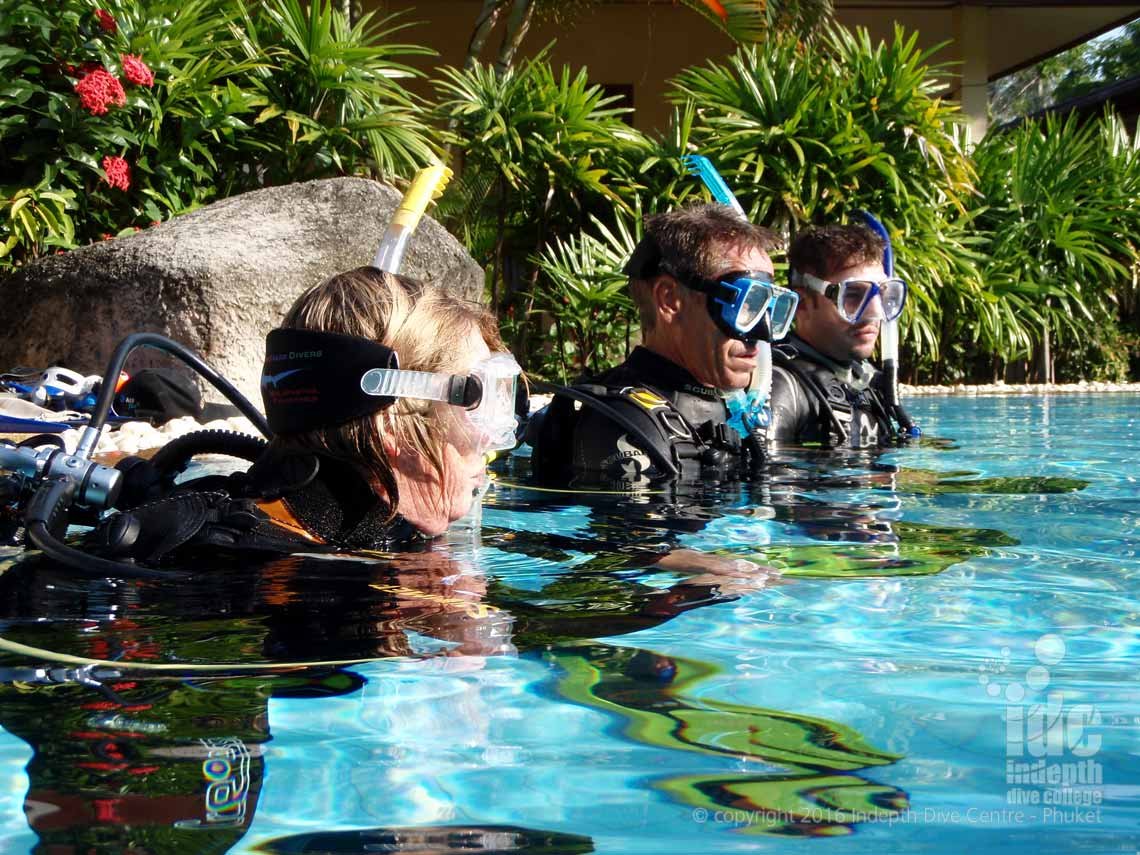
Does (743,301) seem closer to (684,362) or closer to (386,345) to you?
(684,362)

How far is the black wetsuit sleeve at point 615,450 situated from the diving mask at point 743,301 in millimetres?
468

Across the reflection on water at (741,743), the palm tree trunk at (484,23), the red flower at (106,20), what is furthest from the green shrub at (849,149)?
the reflection on water at (741,743)

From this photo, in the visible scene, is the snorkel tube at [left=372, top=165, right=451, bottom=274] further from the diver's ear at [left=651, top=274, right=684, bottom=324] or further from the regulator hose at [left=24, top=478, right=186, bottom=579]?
the diver's ear at [left=651, top=274, right=684, bottom=324]

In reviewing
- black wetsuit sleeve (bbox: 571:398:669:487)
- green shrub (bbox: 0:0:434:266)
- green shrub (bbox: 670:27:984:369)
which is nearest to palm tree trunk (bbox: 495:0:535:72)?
green shrub (bbox: 0:0:434:266)

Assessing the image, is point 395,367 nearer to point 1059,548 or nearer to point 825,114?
point 1059,548

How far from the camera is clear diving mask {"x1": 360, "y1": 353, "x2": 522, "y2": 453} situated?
2398 mm

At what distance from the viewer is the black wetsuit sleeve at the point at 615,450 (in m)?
4.08

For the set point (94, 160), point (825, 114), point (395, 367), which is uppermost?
point (825, 114)

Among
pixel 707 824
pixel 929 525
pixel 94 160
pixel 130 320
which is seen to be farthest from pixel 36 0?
pixel 707 824

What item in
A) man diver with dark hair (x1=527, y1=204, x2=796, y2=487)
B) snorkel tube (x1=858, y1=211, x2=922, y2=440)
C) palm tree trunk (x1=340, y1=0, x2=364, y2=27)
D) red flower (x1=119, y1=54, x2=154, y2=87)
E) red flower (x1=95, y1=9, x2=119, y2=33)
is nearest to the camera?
man diver with dark hair (x1=527, y1=204, x2=796, y2=487)

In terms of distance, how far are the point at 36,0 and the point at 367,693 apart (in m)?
7.98

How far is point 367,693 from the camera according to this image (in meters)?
1.85

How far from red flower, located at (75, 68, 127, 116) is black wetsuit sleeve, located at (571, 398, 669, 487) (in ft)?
17.2

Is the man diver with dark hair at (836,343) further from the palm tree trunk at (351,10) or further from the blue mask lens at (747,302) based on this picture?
the palm tree trunk at (351,10)
